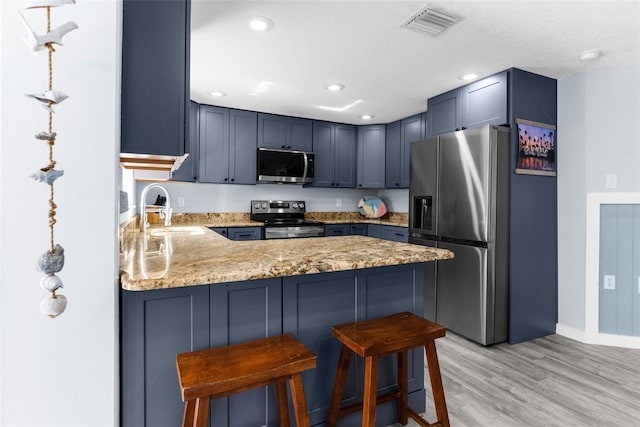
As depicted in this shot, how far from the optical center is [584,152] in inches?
118

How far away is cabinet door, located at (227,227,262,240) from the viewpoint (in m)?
4.02

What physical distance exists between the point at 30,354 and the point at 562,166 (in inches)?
153

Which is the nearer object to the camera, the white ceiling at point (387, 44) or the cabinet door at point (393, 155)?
the white ceiling at point (387, 44)

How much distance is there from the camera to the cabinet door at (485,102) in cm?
292

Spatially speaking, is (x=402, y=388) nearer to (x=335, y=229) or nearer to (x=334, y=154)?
(x=335, y=229)

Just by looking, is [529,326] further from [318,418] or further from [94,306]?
[94,306]

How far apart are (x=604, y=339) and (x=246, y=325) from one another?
317cm

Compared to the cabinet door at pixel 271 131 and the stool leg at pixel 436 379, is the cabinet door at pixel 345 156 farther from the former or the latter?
the stool leg at pixel 436 379

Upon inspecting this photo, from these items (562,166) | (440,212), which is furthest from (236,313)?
(562,166)

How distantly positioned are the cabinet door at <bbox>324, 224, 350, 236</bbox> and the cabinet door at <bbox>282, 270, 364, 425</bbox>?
2920 millimetres

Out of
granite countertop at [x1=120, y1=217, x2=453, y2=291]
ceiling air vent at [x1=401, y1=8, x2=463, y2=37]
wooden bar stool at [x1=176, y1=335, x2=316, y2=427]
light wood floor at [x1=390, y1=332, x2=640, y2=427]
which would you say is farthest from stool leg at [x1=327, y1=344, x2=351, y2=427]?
ceiling air vent at [x1=401, y1=8, x2=463, y2=37]

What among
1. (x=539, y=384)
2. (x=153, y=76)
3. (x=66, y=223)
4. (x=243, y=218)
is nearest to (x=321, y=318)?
(x=66, y=223)

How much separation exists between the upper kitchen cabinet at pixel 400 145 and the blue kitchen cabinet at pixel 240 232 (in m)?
1.99

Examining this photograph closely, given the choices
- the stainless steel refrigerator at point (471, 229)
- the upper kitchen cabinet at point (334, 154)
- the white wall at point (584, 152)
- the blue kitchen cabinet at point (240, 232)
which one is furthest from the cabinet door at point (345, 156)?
the white wall at point (584, 152)
